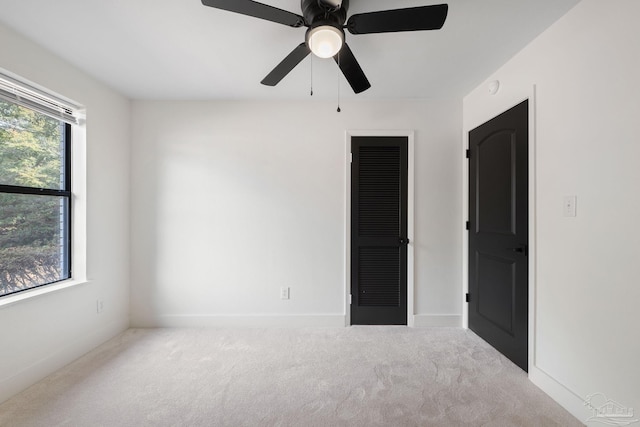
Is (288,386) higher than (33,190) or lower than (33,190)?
lower

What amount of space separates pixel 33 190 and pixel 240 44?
1879 mm

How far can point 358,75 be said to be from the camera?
5.39 ft

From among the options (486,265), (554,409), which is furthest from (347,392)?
(486,265)

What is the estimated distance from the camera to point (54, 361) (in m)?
1.94

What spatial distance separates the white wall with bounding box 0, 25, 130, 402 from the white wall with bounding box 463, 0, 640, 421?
353 centimetres

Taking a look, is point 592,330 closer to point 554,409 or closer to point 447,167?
point 554,409

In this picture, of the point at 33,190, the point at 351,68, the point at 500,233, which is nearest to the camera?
the point at 351,68

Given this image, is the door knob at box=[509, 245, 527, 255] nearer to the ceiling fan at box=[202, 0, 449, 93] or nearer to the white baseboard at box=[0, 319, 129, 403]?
the ceiling fan at box=[202, 0, 449, 93]

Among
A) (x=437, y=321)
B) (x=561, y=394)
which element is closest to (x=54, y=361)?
(x=437, y=321)

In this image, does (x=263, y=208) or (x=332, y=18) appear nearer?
(x=332, y=18)

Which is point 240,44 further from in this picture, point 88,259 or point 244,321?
point 244,321

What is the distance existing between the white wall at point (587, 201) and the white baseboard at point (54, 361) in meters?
3.53

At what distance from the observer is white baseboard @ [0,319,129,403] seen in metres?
1.68

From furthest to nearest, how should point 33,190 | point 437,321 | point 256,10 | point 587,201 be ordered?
point 437,321 → point 33,190 → point 587,201 → point 256,10
